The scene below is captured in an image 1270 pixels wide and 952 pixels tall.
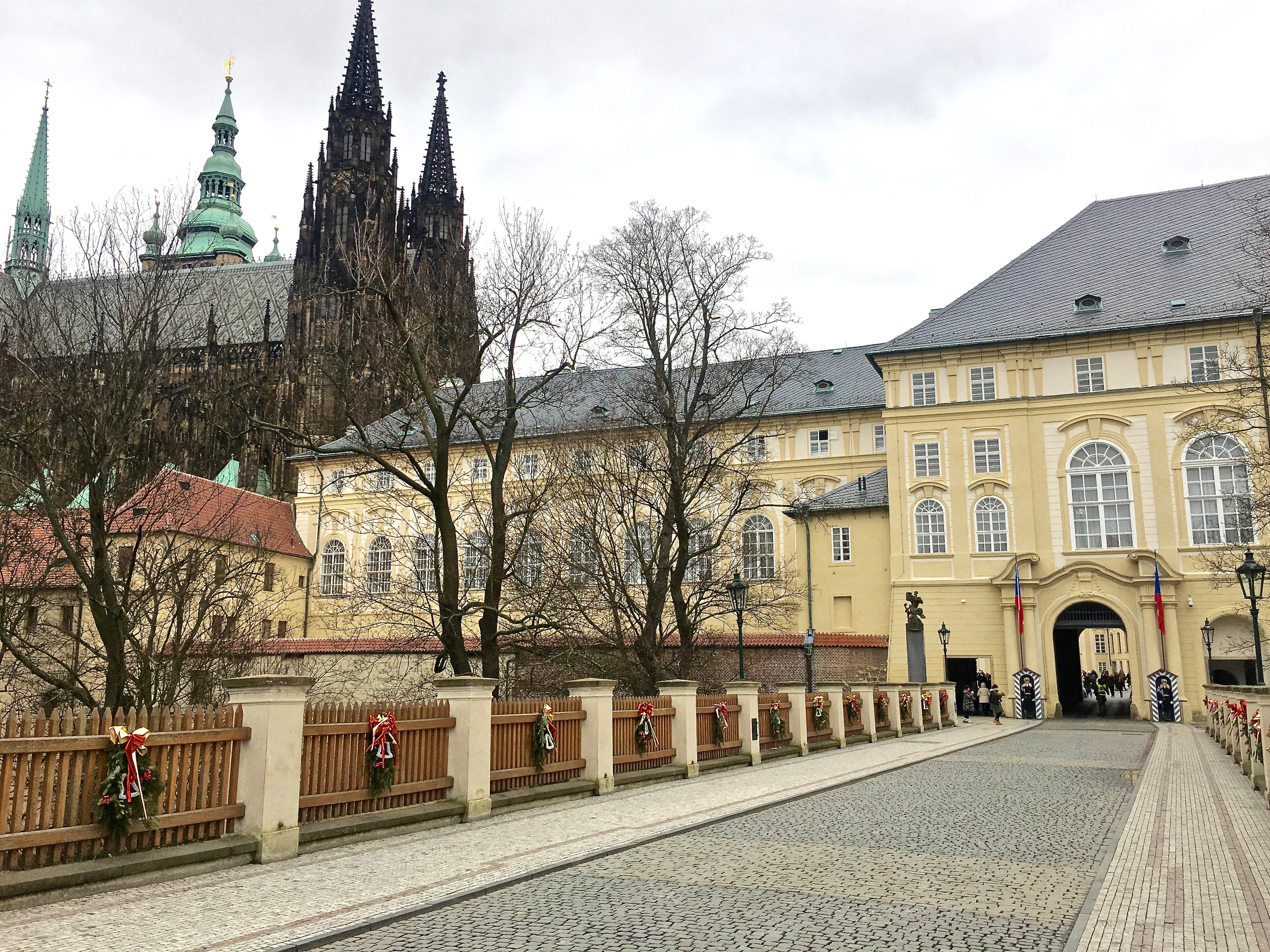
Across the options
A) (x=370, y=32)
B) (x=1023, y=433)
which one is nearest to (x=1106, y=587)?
(x=1023, y=433)

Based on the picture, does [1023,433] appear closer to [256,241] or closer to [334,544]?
[334,544]

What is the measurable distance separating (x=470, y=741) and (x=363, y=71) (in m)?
82.0

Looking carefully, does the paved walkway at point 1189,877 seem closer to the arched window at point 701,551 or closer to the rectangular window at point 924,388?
the arched window at point 701,551

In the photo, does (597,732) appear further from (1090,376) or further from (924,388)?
(1090,376)

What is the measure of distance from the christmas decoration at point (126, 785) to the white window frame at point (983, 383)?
40.0 meters

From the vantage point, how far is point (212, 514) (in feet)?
145

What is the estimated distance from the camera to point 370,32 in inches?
3349

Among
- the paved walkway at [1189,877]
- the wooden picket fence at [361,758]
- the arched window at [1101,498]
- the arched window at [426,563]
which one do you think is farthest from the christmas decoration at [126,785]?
the arched window at [1101,498]

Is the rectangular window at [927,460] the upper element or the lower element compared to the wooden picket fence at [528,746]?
upper

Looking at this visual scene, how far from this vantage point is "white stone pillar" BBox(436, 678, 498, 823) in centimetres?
1151

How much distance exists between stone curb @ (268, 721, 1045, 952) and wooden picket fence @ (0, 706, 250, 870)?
234 cm

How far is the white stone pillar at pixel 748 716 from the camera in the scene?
62.4 ft

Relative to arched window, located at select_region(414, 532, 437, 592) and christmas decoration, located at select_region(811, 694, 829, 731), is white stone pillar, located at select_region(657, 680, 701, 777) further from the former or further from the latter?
arched window, located at select_region(414, 532, 437, 592)

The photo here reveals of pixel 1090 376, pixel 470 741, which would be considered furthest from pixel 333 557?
pixel 470 741
